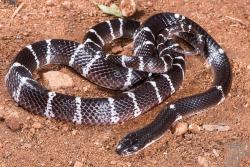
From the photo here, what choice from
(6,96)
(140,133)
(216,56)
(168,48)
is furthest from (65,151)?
(216,56)

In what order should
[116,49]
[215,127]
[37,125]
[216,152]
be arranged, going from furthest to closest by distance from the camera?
[116,49] → [215,127] → [37,125] → [216,152]

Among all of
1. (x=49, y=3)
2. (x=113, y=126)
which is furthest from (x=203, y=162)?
(x=49, y=3)

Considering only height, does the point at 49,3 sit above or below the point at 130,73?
above

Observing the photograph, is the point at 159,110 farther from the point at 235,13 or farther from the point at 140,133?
the point at 235,13

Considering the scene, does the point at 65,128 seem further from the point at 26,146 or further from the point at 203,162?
the point at 203,162

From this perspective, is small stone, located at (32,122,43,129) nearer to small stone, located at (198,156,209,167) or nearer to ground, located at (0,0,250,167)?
ground, located at (0,0,250,167)

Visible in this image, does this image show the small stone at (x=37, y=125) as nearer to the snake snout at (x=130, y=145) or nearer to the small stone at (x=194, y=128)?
the snake snout at (x=130, y=145)

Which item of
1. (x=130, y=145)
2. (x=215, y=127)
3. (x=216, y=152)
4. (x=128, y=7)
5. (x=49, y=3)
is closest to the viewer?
(x=130, y=145)
